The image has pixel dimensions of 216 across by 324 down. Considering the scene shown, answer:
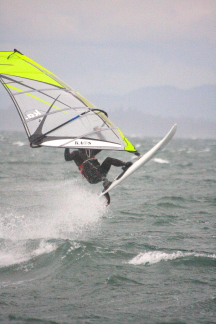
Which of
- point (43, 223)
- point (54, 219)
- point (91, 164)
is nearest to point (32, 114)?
point (91, 164)

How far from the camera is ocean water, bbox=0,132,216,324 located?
5539 mm

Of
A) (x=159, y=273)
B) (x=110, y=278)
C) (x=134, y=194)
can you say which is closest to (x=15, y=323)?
(x=110, y=278)

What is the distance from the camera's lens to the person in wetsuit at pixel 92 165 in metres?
7.92

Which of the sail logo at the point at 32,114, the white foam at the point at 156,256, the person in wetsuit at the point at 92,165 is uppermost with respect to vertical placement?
the sail logo at the point at 32,114

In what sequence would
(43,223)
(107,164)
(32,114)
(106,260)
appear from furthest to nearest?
(43,223) → (107,164) → (32,114) → (106,260)

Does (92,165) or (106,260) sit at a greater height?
(92,165)

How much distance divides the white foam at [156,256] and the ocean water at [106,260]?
0.02m

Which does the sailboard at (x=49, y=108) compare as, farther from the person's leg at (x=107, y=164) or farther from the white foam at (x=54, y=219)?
the white foam at (x=54, y=219)

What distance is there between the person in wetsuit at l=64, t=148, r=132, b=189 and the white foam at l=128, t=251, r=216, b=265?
1522 mm

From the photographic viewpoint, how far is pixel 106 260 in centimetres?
745

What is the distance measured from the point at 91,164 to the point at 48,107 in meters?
1.45

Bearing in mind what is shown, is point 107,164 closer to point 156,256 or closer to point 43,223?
point 156,256

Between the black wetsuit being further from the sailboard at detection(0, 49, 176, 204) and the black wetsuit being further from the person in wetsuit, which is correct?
the sailboard at detection(0, 49, 176, 204)

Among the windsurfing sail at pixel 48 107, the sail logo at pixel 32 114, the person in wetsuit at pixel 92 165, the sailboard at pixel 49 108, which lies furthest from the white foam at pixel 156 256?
the sail logo at pixel 32 114
